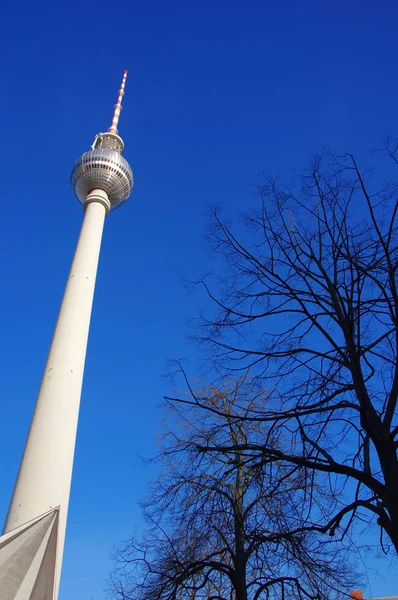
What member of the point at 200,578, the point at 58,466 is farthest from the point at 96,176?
the point at 200,578

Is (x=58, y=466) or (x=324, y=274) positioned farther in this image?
(x=58, y=466)

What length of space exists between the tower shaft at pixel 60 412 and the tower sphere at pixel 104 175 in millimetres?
8042

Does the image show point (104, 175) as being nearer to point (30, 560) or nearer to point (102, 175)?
point (102, 175)

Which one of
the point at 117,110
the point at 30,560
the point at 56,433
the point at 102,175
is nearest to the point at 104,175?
the point at 102,175

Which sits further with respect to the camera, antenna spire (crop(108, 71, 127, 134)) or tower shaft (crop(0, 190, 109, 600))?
antenna spire (crop(108, 71, 127, 134))

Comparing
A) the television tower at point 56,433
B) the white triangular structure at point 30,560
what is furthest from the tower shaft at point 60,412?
the white triangular structure at point 30,560

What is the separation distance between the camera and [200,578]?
12336 millimetres

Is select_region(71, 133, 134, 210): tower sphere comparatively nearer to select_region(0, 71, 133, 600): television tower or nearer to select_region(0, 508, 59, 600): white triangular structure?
select_region(0, 71, 133, 600): television tower

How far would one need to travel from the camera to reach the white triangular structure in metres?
3.26

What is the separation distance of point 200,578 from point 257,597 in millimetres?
2050

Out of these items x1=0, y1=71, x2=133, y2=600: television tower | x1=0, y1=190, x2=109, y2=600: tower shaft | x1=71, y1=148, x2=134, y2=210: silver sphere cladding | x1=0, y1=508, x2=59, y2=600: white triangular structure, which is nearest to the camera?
x1=0, y1=508, x2=59, y2=600: white triangular structure

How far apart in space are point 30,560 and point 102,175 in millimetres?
31879

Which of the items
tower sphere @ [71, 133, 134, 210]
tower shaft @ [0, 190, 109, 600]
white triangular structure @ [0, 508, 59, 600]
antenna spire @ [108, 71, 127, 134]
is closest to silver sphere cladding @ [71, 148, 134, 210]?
tower sphere @ [71, 133, 134, 210]

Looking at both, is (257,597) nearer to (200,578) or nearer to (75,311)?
(200,578)
